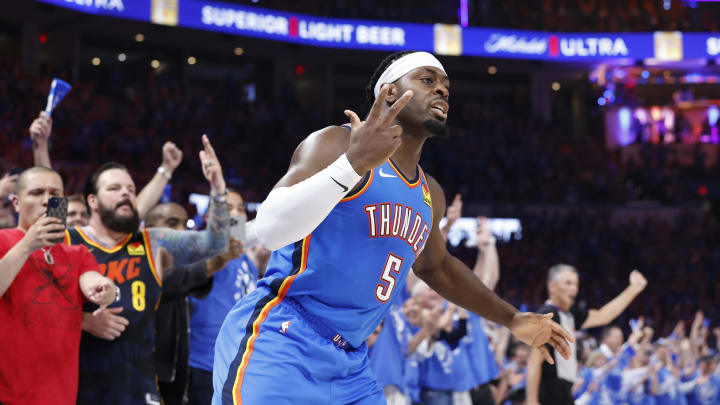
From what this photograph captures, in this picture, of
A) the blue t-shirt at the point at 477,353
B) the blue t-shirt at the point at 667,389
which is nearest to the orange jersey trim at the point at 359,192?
the blue t-shirt at the point at 477,353

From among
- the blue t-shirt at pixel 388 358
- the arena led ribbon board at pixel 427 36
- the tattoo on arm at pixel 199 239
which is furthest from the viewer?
the arena led ribbon board at pixel 427 36

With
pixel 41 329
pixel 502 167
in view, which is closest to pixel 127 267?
pixel 41 329

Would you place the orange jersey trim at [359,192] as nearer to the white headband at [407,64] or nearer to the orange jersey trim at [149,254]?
the white headband at [407,64]

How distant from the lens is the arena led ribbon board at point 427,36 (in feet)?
61.0

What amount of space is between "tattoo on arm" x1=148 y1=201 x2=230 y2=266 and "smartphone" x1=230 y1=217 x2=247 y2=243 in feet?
0.11

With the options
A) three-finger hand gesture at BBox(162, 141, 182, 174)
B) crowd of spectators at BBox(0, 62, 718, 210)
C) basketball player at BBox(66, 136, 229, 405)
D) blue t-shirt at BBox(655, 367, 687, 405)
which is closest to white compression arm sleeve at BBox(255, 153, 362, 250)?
basketball player at BBox(66, 136, 229, 405)

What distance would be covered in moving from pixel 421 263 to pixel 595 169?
21052mm

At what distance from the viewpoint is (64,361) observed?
3896 mm

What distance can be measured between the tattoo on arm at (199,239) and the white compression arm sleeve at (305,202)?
7.02 ft

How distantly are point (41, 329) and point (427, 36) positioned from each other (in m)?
18.6

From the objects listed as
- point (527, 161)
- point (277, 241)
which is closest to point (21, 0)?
point (527, 161)

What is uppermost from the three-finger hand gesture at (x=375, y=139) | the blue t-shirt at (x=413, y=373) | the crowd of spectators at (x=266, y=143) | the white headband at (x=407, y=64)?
the crowd of spectators at (x=266, y=143)

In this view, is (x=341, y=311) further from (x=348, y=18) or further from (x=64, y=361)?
(x=348, y=18)

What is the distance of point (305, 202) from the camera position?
2.57 meters
